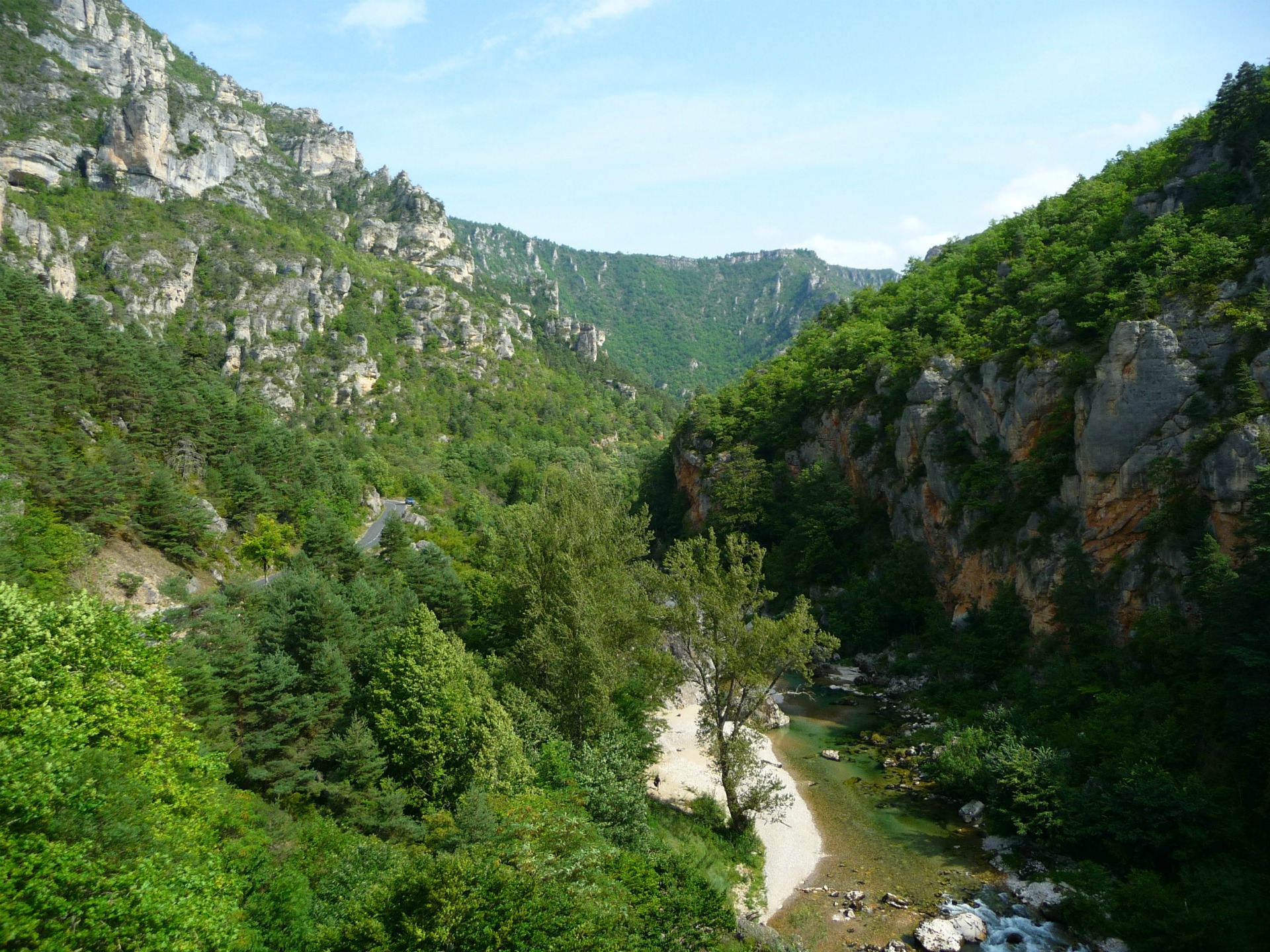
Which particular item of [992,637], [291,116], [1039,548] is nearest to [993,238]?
[1039,548]

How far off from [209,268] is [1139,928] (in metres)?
105

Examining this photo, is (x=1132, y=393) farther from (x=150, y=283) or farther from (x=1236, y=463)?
(x=150, y=283)

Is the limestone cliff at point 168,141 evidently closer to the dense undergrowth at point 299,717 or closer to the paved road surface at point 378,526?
the dense undergrowth at point 299,717

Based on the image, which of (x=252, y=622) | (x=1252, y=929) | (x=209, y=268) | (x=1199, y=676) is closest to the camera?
(x=1252, y=929)

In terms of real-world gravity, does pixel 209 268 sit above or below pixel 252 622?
above

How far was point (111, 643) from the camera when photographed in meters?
14.5

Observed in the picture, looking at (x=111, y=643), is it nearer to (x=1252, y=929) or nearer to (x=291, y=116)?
(x=1252, y=929)

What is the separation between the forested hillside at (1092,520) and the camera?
18.2 metres

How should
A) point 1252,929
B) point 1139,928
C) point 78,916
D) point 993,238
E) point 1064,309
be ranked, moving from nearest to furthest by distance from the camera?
point 78,916, point 1252,929, point 1139,928, point 1064,309, point 993,238

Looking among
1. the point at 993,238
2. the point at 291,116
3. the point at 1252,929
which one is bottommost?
the point at 1252,929

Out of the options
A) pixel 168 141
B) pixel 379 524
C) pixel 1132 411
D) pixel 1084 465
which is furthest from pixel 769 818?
pixel 168 141

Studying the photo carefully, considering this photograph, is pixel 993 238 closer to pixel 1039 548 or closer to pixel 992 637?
pixel 1039 548

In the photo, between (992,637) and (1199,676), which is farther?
(992,637)

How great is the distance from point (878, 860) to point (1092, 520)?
16849 millimetres
